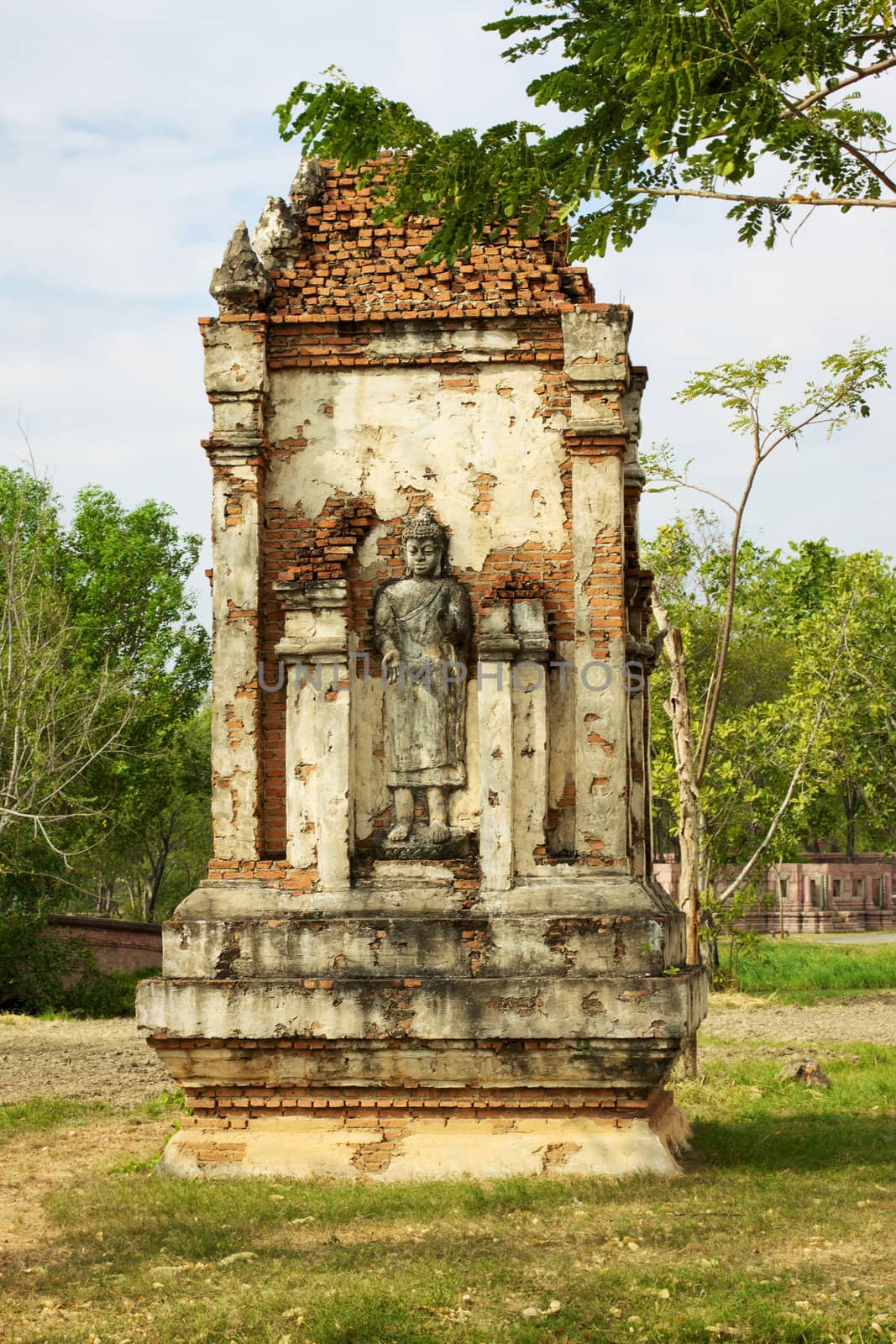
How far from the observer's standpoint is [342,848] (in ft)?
30.1

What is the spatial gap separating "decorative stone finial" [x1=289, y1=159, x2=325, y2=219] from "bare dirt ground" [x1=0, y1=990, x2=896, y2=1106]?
7.34m

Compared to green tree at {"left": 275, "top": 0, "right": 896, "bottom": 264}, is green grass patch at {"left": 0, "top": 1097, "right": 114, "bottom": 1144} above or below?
below

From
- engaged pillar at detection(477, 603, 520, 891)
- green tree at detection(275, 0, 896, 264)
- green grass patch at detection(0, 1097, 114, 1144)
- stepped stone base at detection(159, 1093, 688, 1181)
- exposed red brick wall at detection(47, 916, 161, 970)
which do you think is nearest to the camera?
green tree at detection(275, 0, 896, 264)

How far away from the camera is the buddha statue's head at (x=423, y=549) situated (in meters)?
9.48

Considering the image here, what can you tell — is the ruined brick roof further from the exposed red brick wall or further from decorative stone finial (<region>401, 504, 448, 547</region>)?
the exposed red brick wall

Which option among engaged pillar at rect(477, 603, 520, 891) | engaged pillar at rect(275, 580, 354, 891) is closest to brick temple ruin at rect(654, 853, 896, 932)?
engaged pillar at rect(477, 603, 520, 891)

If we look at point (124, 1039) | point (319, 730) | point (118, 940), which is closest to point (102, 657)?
point (118, 940)

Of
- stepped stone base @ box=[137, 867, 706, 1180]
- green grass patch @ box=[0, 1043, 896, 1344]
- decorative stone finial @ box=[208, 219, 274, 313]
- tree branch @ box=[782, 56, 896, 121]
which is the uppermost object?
decorative stone finial @ box=[208, 219, 274, 313]

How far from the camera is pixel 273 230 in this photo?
983 centimetres

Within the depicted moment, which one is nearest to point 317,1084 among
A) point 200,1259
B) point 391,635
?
point 200,1259

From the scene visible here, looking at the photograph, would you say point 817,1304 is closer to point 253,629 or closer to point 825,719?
point 253,629

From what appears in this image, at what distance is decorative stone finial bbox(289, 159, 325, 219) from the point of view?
9.89 metres

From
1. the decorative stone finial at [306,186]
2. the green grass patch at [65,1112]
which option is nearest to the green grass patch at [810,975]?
the green grass patch at [65,1112]

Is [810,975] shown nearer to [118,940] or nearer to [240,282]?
[118,940]
